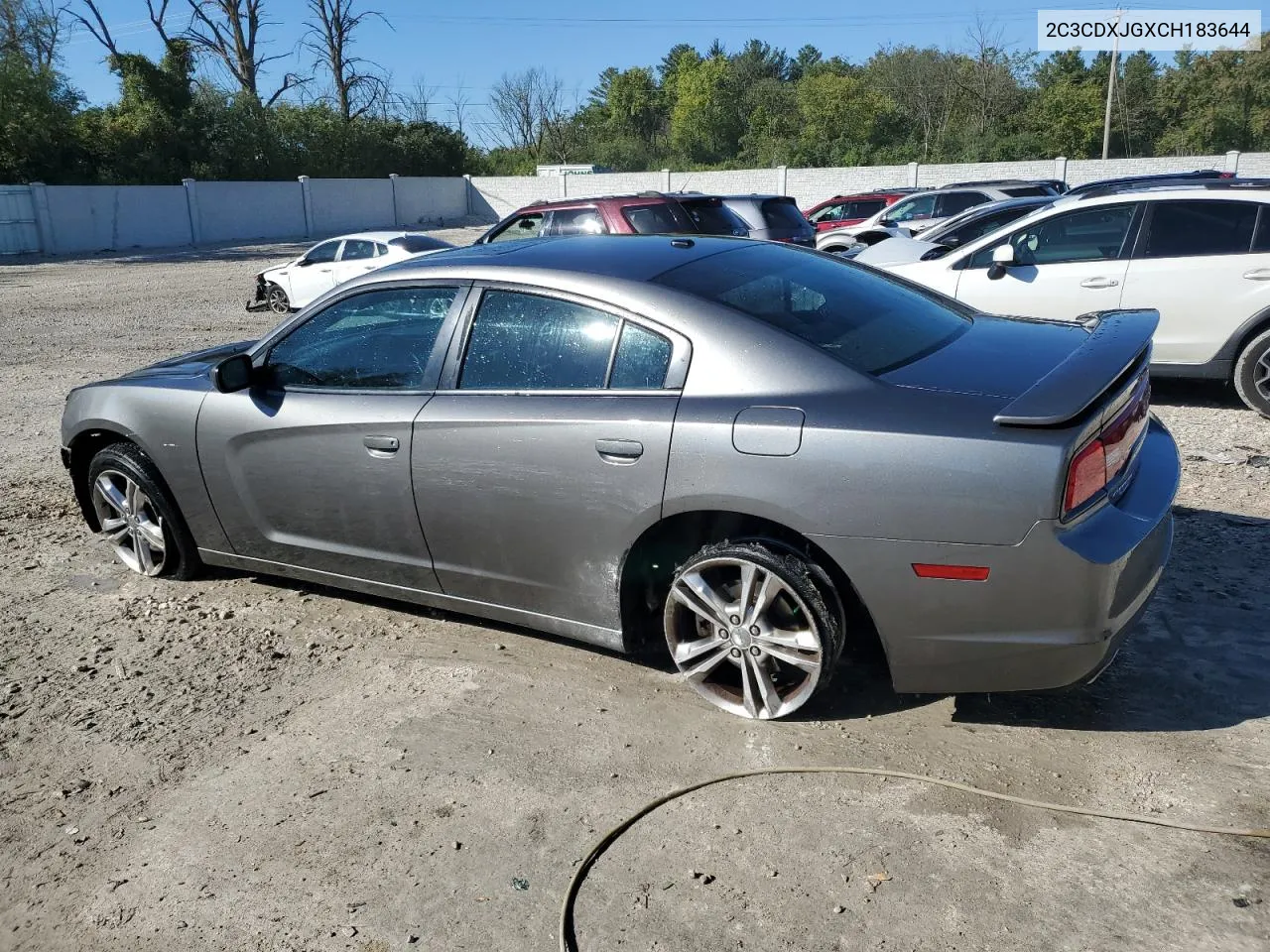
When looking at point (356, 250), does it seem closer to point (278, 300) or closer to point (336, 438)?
point (278, 300)

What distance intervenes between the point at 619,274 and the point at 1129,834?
2.44m

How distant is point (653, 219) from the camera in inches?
476

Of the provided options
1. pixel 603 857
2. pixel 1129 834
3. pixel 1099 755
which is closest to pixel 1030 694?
pixel 1099 755

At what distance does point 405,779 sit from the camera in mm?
3432

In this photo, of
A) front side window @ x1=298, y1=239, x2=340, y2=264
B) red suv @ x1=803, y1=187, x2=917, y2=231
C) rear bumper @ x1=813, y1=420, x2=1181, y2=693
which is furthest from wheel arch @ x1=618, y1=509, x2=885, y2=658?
red suv @ x1=803, y1=187, x2=917, y2=231

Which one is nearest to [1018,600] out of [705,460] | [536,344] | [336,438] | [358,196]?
[705,460]

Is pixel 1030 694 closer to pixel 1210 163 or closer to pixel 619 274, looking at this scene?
pixel 619 274

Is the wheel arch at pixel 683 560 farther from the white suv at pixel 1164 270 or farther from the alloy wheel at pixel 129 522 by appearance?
the white suv at pixel 1164 270

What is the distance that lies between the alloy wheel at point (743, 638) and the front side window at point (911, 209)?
53.8 ft

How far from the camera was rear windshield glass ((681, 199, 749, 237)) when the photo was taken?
12469mm

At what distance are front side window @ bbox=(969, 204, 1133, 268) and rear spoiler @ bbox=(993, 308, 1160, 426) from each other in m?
4.64

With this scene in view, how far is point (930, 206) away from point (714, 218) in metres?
7.49

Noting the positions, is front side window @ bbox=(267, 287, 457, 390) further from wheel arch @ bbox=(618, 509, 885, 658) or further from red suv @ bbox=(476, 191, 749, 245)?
→ red suv @ bbox=(476, 191, 749, 245)

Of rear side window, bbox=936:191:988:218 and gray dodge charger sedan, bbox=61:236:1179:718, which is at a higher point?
rear side window, bbox=936:191:988:218
